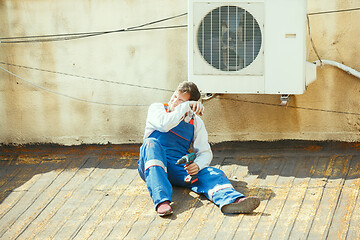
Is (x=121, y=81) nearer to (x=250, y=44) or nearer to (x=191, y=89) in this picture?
(x=191, y=89)

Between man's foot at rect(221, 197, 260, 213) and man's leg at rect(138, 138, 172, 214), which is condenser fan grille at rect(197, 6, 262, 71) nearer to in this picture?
man's leg at rect(138, 138, 172, 214)

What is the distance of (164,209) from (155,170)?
0.32 meters

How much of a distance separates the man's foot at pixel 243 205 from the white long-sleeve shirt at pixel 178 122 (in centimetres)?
51

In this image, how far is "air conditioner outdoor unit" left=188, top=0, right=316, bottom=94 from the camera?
4652mm

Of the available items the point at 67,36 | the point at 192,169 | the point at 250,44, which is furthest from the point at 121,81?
the point at 192,169

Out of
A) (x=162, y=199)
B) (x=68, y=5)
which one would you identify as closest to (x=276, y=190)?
(x=162, y=199)

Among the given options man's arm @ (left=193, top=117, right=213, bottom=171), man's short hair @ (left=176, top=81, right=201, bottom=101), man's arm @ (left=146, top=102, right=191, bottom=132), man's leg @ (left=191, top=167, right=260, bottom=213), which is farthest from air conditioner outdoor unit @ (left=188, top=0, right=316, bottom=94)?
man's leg @ (left=191, top=167, right=260, bottom=213)

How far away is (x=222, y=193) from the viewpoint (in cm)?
416

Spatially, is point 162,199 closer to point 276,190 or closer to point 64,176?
point 276,190

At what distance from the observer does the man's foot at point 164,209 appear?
4020 mm

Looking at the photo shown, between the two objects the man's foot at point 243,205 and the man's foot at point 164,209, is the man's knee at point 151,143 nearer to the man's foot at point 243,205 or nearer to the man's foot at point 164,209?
the man's foot at point 164,209

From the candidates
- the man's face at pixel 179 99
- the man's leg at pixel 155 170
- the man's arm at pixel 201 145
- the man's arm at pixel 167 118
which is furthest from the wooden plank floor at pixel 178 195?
the man's face at pixel 179 99

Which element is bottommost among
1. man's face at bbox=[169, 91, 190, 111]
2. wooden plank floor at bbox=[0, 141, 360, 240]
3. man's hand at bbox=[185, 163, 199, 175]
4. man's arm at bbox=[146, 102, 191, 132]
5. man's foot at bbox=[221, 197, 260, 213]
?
wooden plank floor at bbox=[0, 141, 360, 240]

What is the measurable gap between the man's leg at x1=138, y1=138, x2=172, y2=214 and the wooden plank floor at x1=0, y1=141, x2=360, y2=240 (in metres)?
0.14
